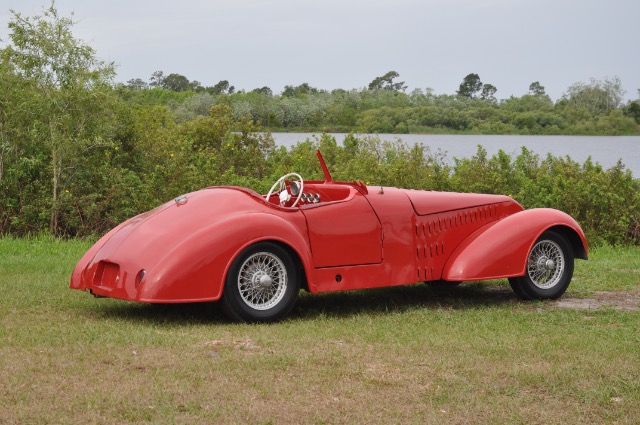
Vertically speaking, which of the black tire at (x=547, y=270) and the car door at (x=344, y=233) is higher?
the car door at (x=344, y=233)

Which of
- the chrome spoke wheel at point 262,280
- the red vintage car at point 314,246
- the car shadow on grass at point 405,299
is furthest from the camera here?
the car shadow on grass at point 405,299

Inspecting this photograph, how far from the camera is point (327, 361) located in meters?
7.04

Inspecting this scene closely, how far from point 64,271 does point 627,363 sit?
22.0 feet

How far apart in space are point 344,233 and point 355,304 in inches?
41.5

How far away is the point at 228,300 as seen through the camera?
826 cm

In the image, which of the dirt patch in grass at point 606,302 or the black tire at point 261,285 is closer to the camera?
the black tire at point 261,285

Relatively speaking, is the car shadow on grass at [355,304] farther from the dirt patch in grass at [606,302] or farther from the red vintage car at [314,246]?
the dirt patch in grass at [606,302]

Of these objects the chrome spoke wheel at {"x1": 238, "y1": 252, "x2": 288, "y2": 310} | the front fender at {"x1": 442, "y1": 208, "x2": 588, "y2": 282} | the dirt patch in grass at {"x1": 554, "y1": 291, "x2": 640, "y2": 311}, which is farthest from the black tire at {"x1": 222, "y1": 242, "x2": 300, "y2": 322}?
the dirt patch in grass at {"x1": 554, "y1": 291, "x2": 640, "y2": 311}

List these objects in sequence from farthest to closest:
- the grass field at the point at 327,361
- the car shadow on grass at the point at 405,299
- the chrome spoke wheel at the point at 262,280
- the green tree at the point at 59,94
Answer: the green tree at the point at 59,94
the car shadow on grass at the point at 405,299
the chrome spoke wheel at the point at 262,280
the grass field at the point at 327,361

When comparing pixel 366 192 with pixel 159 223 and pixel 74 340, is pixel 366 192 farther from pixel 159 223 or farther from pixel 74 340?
pixel 74 340

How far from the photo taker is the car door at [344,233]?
29.0 ft

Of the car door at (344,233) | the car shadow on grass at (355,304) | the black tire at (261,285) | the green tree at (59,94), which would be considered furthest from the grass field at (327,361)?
the green tree at (59,94)

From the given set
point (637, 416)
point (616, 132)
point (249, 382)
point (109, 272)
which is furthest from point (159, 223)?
point (616, 132)

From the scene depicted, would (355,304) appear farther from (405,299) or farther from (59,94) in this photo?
(59,94)
